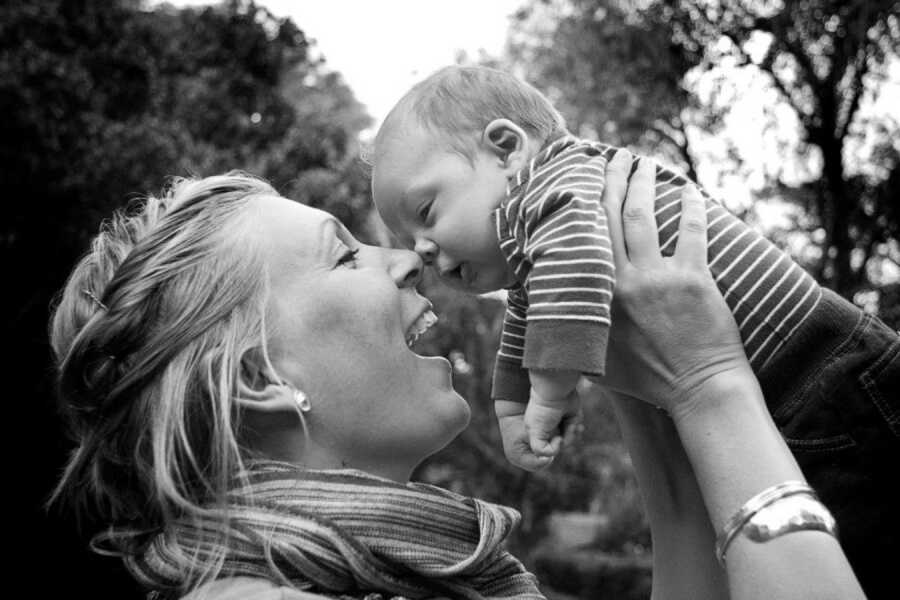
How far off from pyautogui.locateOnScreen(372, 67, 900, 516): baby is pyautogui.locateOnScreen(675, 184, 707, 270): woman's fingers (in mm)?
50

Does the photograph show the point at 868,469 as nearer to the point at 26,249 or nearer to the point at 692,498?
the point at 692,498

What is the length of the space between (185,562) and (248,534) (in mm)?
145

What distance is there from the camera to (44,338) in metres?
5.30

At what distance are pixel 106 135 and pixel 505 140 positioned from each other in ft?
24.5

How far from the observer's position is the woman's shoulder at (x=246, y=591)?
1.63 metres

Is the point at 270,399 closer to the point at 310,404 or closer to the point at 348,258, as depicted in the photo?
the point at 310,404

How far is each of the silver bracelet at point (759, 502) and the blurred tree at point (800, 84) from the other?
823 cm

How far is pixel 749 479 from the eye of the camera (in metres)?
1.53

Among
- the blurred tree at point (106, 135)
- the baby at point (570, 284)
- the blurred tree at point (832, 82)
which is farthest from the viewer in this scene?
the blurred tree at point (832, 82)

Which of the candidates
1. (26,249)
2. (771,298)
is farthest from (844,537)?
(26,249)

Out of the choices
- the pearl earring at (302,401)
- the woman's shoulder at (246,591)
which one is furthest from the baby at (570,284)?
the woman's shoulder at (246,591)

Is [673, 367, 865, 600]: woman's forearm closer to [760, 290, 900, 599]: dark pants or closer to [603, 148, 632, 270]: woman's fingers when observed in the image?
[760, 290, 900, 599]: dark pants

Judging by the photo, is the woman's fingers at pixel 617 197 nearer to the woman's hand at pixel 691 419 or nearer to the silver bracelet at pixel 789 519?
the woman's hand at pixel 691 419

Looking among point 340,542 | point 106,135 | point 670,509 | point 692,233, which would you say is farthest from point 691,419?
point 106,135
